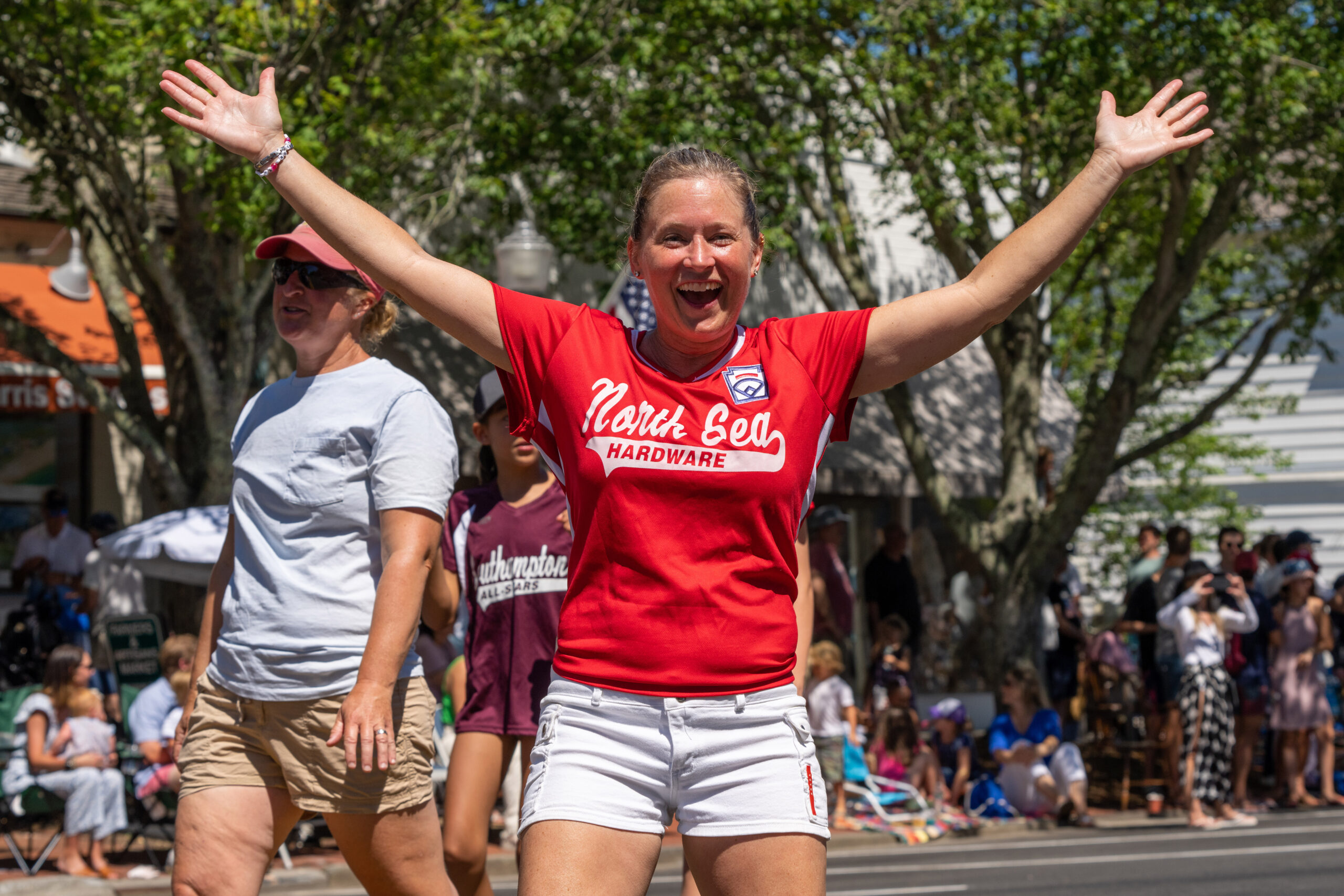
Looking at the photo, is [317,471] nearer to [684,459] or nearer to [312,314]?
[312,314]

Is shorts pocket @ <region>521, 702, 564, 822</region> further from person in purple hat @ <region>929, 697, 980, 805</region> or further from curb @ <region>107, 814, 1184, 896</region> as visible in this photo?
person in purple hat @ <region>929, 697, 980, 805</region>

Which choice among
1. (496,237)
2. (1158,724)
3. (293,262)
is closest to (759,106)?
(496,237)

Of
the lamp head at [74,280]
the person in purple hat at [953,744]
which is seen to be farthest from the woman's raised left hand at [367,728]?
the lamp head at [74,280]

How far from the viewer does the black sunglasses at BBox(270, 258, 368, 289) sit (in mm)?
3885

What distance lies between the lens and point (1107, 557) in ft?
81.0

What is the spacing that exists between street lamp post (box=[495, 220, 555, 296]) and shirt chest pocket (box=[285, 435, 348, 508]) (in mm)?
8128

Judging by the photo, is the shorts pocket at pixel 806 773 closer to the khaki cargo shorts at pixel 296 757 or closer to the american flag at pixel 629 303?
the khaki cargo shorts at pixel 296 757

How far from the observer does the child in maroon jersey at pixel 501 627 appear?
494 cm

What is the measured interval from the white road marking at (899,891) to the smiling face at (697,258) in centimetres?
633

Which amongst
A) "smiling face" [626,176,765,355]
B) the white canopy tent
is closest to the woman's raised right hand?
"smiling face" [626,176,765,355]

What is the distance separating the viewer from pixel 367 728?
333 centimetres

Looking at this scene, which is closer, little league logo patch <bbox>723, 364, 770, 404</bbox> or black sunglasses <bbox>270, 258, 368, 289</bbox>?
A: little league logo patch <bbox>723, 364, 770, 404</bbox>

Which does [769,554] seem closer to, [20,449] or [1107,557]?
[20,449]

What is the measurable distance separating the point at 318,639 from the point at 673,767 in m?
1.20
